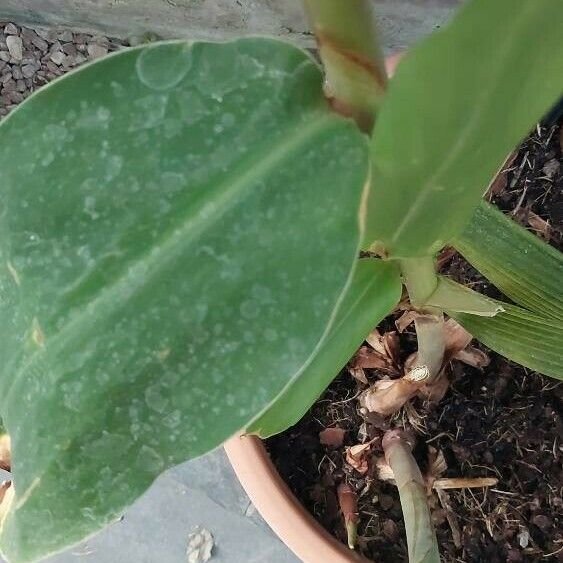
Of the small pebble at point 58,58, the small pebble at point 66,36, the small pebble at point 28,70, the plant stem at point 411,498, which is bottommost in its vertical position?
the plant stem at point 411,498

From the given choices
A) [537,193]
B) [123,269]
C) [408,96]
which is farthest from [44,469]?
[537,193]

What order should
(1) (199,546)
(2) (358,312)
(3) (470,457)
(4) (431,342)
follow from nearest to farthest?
1. (2) (358,312)
2. (4) (431,342)
3. (3) (470,457)
4. (1) (199,546)

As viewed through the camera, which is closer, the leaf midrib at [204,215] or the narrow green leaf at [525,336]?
the leaf midrib at [204,215]

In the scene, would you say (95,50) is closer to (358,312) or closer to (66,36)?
(66,36)

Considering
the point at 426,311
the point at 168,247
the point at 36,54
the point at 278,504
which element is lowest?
the point at 278,504

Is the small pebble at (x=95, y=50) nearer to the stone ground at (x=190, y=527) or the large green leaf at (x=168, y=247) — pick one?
the stone ground at (x=190, y=527)

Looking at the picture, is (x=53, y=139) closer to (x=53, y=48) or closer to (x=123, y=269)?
(x=123, y=269)

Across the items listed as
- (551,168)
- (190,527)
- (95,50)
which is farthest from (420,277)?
(95,50)

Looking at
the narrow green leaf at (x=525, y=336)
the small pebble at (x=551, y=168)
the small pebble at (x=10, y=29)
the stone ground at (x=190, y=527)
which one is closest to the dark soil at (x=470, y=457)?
the small pebble at (x=551, y=168)
